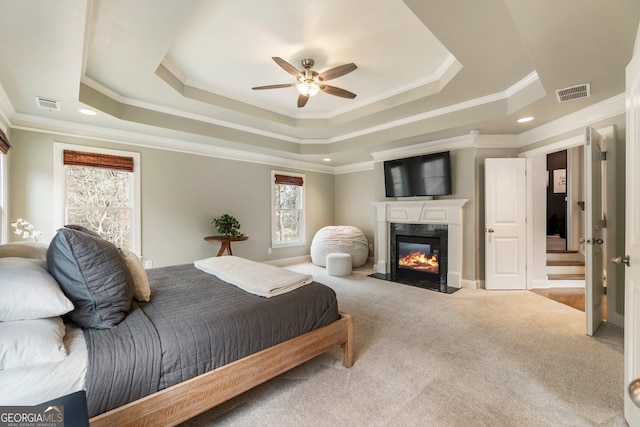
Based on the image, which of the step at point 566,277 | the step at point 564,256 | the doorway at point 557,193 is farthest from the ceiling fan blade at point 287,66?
the doorway at point 557,193

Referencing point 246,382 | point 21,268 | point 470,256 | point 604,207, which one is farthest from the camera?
point 470,256

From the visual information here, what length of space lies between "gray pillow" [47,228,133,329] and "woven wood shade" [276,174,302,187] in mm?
4570

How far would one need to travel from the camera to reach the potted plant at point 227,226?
4.76 meters

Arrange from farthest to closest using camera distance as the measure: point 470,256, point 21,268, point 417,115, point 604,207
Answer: point 470,256 → point 417,115 → point 604,207 → point 21,268

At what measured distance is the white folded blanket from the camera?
6.43ft

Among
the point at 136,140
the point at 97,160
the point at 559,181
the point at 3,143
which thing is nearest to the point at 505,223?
the point at 559,181

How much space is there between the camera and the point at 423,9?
6.19ft

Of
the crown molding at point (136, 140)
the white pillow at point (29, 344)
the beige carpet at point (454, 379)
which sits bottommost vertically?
the beige carpet at point (454, 379)

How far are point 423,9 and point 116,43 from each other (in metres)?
2.46

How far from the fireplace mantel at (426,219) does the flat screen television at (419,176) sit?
0.18 metres

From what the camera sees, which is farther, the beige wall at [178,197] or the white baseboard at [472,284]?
the white baseboard at [472,284]

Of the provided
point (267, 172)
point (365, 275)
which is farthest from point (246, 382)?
point (267, 172)

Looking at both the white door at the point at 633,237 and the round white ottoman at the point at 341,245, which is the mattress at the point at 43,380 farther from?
the round white ottoman at the point at 341,245

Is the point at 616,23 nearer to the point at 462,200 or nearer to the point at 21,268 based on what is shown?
the point at 462,200
